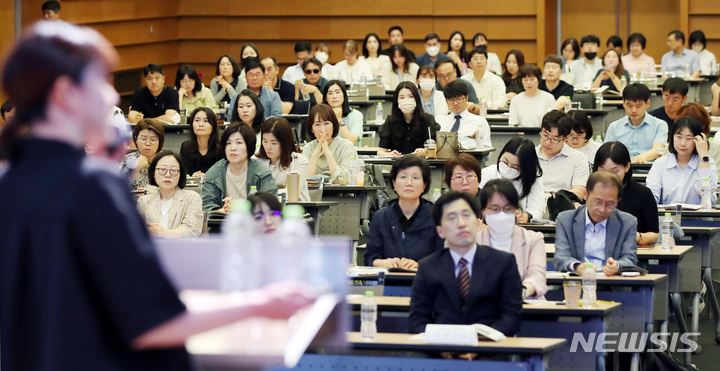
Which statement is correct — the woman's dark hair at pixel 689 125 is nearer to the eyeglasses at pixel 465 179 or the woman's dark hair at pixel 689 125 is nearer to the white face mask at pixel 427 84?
the eyeglasses at pixel 465 179

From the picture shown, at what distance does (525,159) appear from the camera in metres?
6.11

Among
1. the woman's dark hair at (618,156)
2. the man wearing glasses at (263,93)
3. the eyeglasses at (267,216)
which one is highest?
the man wearing glasses at (263,93)

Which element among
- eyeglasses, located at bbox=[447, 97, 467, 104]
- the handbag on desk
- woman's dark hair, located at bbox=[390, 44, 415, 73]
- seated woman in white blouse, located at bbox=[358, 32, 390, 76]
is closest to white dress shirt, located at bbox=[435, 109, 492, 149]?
eyeglasses, located at bbox=[447, 97, 467, 104]

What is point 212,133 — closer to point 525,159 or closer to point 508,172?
point 508,172

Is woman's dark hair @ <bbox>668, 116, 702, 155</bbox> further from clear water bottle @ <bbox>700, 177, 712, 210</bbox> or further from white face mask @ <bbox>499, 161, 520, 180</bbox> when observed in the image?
white face mask @ <bbox>499, 161, 520, 180</bbox>

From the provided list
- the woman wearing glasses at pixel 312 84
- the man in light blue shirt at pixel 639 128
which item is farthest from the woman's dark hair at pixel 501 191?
the woman wearing glasses at pixel 312 84

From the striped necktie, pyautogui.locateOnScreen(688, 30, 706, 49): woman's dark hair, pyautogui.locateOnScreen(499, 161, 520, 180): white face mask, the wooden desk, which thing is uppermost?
pyautogui.locateOnScreen(688, 30, 706, 49): woman's dark hair

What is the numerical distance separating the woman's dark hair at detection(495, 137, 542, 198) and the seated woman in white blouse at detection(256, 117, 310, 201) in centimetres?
148

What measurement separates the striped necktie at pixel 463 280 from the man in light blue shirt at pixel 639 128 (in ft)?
15.0

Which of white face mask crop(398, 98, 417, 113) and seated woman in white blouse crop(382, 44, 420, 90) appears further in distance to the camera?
seated woman in white blouse crop(382, 44, 420, 90)

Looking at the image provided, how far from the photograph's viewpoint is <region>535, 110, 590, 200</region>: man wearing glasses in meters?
6.95

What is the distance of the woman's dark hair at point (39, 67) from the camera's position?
1.38 meters

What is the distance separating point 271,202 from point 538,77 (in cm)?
592

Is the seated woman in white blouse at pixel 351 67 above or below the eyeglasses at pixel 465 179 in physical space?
above
